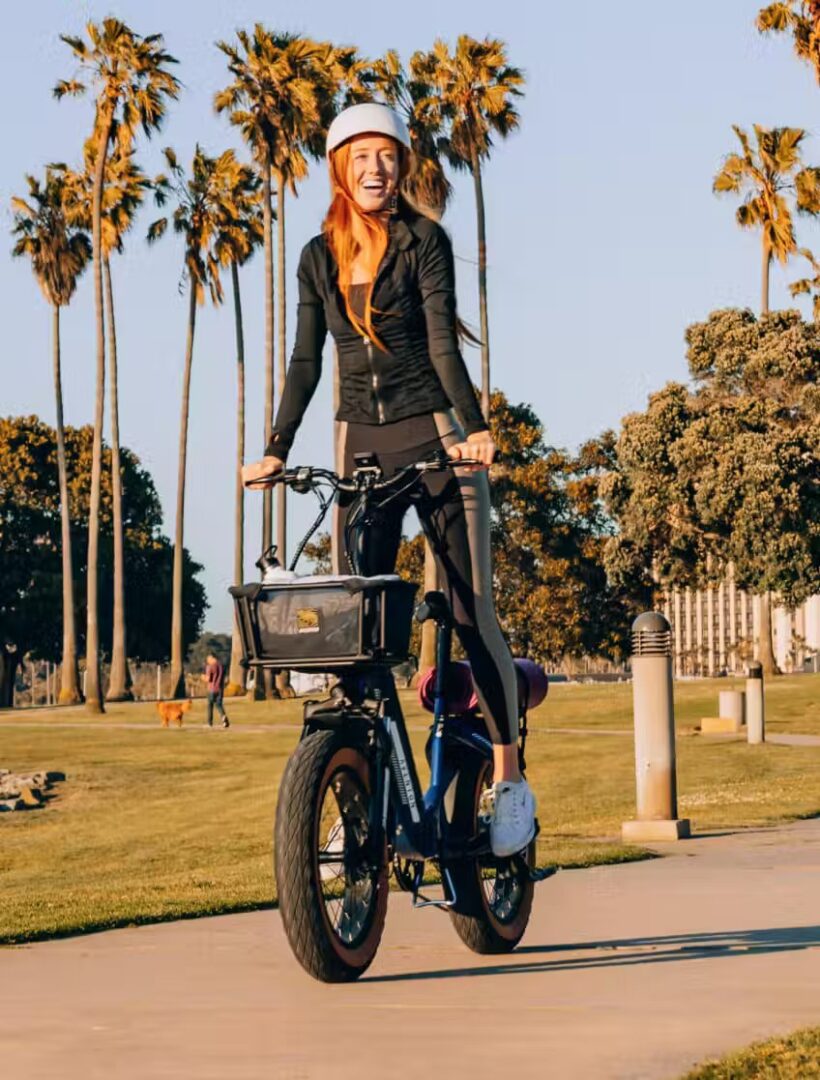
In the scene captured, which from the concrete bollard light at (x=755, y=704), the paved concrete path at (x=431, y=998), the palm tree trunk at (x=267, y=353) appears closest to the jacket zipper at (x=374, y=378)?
the paved concrete path at (x=431, y=998)

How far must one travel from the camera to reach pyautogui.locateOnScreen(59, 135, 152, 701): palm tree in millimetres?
63281

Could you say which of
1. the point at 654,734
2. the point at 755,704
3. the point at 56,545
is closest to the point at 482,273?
the point at 755,704

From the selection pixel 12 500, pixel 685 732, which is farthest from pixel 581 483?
pixel 685 732

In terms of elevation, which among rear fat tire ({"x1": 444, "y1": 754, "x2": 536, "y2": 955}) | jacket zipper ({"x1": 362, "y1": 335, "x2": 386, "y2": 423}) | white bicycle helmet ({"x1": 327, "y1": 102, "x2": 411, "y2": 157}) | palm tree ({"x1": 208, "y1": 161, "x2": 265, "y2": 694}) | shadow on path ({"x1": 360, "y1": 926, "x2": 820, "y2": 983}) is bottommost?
shadow on path ({"x1": 360, "y1": 926, "x2": 820, "y2": 983})

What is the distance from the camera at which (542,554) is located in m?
74.3

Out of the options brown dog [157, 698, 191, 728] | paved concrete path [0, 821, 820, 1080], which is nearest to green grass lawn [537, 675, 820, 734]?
brown dog [157, 698, 191, 728]

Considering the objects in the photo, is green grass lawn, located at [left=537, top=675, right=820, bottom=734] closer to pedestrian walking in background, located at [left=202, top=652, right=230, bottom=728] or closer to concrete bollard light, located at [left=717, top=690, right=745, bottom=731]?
concrete bollard light, located at [left=717, top=690, right=745, bottom=731]

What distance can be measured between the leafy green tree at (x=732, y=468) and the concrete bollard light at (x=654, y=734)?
41.1 m

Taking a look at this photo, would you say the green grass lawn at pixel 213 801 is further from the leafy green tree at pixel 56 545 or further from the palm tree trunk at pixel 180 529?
the leafy green tree at pixel 56 545

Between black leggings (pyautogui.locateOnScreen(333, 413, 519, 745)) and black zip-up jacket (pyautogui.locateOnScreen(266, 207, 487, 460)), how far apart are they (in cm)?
6

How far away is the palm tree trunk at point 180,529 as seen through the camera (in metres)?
68.3

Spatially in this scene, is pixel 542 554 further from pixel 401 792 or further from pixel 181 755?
pixel 401 792

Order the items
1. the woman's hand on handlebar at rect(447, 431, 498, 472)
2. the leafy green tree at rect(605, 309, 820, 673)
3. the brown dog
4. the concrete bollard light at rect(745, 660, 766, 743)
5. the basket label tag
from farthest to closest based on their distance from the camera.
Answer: the leafy green tree at rect(605, 309, 820, 673) → the brown dog → the concrete bollard light at rect(745, 660, 766, 743) → the woman's hand on handlebar at rect(447, 431, 498, 472) → the basket label tag

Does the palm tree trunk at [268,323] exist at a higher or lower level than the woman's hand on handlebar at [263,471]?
higher
